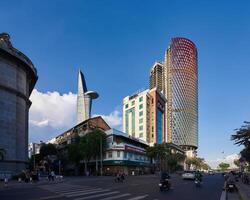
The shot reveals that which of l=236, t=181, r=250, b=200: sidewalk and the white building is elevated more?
the white building

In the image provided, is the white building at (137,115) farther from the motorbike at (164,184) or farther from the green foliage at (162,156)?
the motorbike at (164,184)

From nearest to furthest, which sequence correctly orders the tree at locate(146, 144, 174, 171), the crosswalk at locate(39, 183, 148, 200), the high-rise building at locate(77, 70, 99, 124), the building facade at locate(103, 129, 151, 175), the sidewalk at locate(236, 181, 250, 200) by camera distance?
1. the crosswalk at locate(39, 183, 148, 200)
2. the sidewalk at locate(236, 181, 250, 200)
3. the building facade at locate(103, 129, 151, 175)
4. the tree at locate(146, 144, 174, 171)
5. the high-rise building at locate(77, 70, 99, 124)

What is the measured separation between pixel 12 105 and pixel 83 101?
106386 millimetres

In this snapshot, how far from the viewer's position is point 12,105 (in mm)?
70500

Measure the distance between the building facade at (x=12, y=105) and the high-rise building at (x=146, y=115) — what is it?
86847 mm

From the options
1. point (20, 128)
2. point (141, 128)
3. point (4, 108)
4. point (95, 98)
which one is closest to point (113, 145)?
point (20, 128)

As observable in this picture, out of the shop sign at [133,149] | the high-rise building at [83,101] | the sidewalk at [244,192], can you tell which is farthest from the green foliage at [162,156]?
the sidewalk at [244,192]

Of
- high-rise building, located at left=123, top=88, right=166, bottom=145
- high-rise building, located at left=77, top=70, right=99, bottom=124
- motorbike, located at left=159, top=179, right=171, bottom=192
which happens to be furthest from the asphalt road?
high-rise building, located at left=77, top=70, right=99, bottom=124

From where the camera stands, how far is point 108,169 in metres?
106

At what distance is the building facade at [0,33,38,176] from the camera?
67625 mm

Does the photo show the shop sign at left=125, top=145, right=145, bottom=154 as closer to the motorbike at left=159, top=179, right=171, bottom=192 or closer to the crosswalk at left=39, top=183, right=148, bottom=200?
the motorbike at left=159, top=179, right=171, bottom=192

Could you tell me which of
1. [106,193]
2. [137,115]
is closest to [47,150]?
[137,115]

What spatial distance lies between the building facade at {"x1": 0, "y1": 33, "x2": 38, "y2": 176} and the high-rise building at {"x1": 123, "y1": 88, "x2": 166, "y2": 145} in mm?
86847

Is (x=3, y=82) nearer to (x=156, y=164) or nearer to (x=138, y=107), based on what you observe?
(x=156, y=164)
